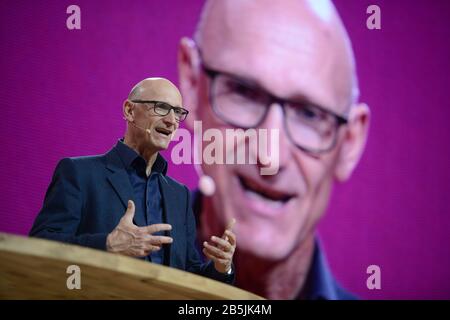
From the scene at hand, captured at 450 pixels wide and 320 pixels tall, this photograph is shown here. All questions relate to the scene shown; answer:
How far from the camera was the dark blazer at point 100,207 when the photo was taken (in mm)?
1483

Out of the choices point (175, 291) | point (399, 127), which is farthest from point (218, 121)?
point (175, 291)

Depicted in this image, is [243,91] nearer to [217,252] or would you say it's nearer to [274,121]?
[274,121]

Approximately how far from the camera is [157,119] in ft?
5.81

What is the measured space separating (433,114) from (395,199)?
0.41m

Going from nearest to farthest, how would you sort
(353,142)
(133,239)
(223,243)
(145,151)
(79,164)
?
(133,239), (223,243), (79,164), (145,151), (353,142)

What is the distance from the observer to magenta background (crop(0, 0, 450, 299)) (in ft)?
7.48

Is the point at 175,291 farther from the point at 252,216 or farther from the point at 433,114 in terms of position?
the point at 433,114

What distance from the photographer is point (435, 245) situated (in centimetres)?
266

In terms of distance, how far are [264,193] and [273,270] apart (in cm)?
30

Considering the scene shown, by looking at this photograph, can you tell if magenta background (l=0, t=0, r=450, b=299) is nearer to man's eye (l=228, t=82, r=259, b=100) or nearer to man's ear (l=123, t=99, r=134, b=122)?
man's eye (l=228, t=82, r=259, b=100)

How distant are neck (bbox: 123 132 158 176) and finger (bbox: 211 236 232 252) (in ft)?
1.13

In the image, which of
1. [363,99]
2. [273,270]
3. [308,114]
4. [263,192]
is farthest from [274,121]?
[273,270]

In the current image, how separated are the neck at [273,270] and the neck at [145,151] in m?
0.65

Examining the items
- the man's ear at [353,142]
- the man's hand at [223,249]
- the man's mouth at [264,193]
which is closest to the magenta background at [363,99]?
the man's ear at [353,142]
